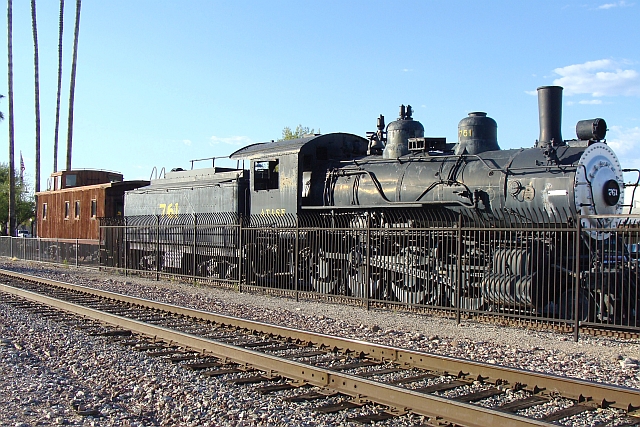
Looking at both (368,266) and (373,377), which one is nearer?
(373,377)

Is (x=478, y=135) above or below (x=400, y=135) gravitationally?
below

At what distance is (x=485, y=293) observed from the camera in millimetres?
10883

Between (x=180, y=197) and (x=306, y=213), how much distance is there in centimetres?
641

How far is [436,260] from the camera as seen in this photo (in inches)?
466

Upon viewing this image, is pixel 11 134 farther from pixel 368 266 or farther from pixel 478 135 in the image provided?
pixel 478 135

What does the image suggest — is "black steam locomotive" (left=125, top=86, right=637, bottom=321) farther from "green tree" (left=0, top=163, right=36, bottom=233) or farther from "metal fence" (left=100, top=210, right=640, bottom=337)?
"green tree" (left=0, top=163, right=36, bottom=233)

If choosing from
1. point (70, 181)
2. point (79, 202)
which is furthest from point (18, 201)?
point (79, 202)

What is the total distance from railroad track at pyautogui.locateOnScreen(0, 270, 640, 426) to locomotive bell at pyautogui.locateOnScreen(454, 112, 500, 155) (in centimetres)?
620

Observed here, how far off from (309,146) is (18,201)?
159 feet

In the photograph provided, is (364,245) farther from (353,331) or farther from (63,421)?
(63,421)

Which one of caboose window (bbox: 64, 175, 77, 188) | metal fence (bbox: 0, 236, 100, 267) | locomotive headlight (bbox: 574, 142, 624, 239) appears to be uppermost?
caboose window (bbox: 64, 175, 77, 188)

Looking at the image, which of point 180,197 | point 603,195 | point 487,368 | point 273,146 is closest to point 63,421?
point 487,368

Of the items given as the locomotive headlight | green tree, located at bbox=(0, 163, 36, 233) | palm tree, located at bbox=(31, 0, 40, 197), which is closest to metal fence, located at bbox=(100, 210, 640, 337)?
the locomotive headlight

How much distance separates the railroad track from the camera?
17.8ft
